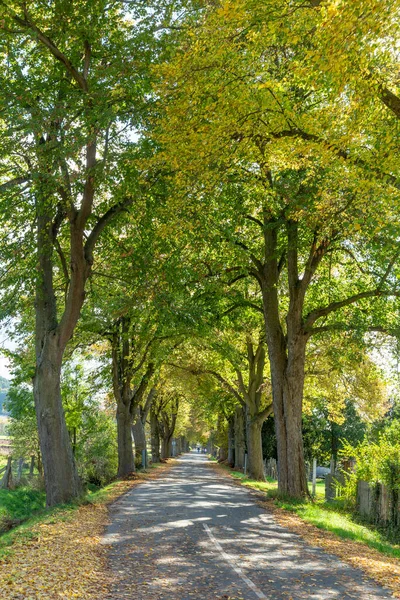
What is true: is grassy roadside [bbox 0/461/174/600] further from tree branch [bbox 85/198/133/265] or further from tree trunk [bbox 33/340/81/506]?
tree branch [bbox 85/198/133/265]

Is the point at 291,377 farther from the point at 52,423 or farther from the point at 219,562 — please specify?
the point at 219,562

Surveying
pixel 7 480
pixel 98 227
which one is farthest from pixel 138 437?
pixel 98 227

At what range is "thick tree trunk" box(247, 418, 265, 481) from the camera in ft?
102

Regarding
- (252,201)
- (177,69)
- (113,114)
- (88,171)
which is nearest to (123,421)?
(252,201)

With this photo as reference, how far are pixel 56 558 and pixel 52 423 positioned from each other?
6318mm

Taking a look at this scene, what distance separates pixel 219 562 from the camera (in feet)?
29.6

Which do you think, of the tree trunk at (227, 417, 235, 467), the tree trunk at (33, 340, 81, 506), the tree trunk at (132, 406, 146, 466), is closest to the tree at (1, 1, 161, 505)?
the tree trunk at (33, 340, 81, 506)

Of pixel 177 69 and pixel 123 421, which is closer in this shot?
pixel 177 69

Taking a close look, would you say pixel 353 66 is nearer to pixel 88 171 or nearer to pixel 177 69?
pixel 177 69

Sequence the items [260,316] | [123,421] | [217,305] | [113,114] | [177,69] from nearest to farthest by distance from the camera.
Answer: [177,69]
[113,114]
[217,305]
[260,316]
[123,421]

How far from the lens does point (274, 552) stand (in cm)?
1007

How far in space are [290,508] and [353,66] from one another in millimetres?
12530

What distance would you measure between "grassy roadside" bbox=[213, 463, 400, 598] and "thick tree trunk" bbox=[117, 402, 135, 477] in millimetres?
12645

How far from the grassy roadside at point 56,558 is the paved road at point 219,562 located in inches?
12.1
